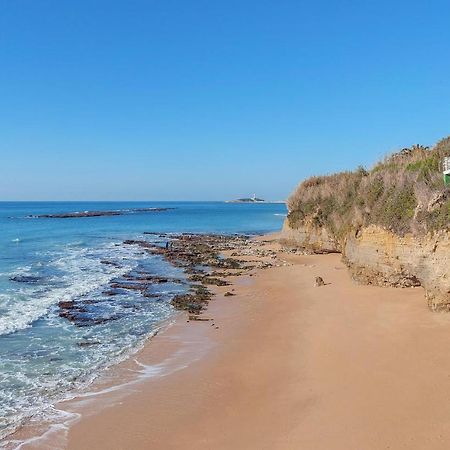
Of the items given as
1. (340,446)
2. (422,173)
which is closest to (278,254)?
(422,173)

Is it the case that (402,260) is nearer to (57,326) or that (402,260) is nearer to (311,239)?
(57,326)

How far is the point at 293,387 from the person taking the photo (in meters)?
10.2

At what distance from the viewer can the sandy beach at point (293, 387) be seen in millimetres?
8148

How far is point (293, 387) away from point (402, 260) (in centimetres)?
868

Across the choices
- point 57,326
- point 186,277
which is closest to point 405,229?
point 57,326

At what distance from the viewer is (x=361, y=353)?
11.9 metres

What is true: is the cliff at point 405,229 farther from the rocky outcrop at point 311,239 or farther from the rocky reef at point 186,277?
the rocky outcrop at point 311,239

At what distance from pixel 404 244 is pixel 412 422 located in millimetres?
9382

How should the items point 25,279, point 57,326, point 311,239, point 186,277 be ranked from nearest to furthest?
1. point 57,326
2. point 25,279
3. point 186,277
4. point 311,239

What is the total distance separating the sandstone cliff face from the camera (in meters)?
14.2

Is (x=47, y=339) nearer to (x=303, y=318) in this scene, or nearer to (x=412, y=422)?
(x=303, y=318)

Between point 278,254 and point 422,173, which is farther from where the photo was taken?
point 278,254

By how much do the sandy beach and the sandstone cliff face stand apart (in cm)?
73

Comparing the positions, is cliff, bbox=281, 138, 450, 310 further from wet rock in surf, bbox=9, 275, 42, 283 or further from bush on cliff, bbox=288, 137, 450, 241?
wet rock in surf, bbox=9, 275, 42, 283
